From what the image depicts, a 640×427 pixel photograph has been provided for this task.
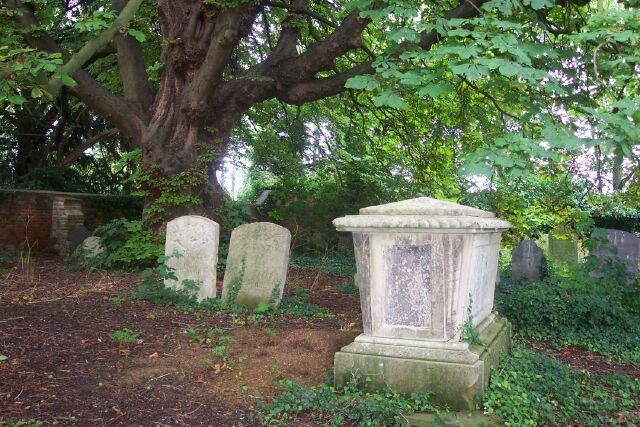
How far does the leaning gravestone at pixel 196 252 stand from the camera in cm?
710

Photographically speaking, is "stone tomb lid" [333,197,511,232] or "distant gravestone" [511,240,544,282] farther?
"distant gravestone" [511,240,544,282]

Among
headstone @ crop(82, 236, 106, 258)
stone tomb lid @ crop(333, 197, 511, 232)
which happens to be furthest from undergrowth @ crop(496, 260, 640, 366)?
headstone @ crop(82, 236, 106, 258)

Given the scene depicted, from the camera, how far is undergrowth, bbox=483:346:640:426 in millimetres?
3770

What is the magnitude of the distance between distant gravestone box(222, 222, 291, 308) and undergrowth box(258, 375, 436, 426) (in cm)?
302

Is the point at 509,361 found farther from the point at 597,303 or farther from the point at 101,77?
the point at 101,77

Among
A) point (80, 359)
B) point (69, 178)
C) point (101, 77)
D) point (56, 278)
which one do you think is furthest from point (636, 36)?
point (69, 178)

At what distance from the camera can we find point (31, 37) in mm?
8648

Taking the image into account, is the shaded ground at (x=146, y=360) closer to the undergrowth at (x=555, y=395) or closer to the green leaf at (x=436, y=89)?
the undergrowth at (x=555, y=395)

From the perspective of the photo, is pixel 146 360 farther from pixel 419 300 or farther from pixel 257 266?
pixel 257 266

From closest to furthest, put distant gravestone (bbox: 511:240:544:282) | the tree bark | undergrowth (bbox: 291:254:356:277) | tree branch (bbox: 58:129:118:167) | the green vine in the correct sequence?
the green vine → the tree bark → distant gravestone (bbox: 511:240:544:282) → undergrowth (bbox: 291:254:356:277) → tree branch (bbox: 58:129:118:167)

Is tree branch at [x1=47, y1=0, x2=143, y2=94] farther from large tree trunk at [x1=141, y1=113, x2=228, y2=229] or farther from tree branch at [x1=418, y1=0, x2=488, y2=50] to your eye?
tree branch at [x1=418, y1=0, x2=488, y2=50]

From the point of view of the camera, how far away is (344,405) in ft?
12.6

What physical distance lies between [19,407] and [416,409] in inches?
107

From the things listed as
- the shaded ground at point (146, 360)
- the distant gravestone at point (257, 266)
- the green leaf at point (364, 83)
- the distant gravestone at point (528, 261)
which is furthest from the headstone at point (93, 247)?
the distant gravestone at point (528, 261)
